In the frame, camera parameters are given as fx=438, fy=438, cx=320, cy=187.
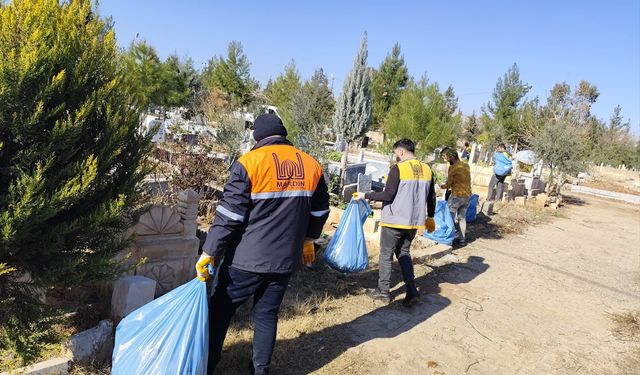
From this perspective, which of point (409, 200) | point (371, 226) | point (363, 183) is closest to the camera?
point (409, 200)

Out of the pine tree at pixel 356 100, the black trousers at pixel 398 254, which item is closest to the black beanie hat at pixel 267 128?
the black trousers at pixel 398 254

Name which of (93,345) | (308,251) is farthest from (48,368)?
(308,251)

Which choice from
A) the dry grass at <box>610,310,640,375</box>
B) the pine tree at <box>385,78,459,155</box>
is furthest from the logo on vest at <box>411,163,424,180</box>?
the pine tree at <box>385,78,459,155</box>

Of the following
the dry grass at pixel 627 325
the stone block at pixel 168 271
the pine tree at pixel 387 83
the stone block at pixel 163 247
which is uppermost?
the pine tree at pixel 387 83

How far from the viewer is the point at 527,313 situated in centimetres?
491

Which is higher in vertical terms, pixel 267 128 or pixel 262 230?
pixel 267 128

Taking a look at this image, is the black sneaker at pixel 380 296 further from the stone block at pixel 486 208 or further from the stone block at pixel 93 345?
the stone block at pixel 486 208

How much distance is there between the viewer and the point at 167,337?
7.63 ft

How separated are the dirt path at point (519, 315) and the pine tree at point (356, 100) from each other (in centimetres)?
420

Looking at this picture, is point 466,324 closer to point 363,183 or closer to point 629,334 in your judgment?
point 629,334

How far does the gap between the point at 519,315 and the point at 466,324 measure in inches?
33.4

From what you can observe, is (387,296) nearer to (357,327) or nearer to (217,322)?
(357,327)

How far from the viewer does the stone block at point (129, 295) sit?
303 centimetres

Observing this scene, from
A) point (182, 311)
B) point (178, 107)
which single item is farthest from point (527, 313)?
point (178, 107)
